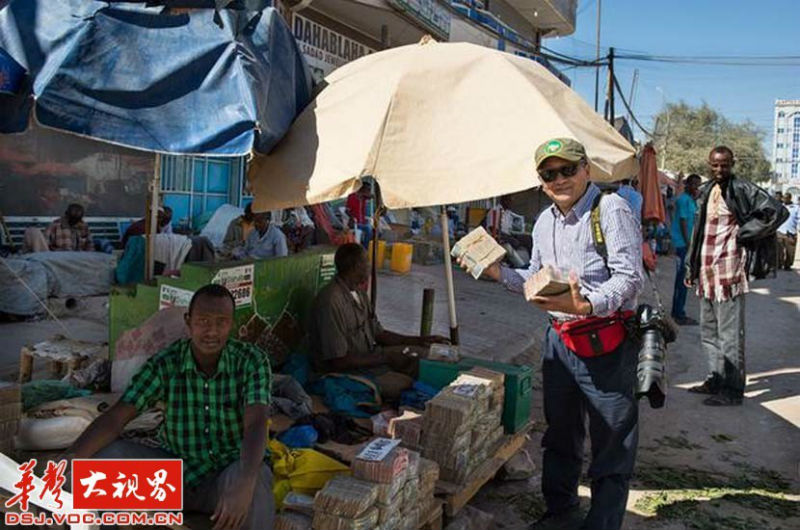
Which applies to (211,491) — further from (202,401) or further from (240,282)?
(240,282)

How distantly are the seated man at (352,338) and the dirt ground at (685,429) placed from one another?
95 cm

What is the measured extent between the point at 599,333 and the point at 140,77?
7.99ft

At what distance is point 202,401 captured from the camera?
278 centimetres

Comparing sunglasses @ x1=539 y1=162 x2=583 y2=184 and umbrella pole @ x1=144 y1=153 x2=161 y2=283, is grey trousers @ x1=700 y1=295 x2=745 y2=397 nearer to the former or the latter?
sunglasses @ x1=539 y1=162 x2=583 y2=184

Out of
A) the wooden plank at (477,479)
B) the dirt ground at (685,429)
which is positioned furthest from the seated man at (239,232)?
the wooden plank at (477,479)

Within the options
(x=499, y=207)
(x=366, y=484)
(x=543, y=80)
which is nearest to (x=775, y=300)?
(x=499, y=207)

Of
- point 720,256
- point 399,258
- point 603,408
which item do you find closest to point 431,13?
point 399,258

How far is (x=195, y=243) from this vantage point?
279 inches

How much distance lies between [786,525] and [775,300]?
9.77 m

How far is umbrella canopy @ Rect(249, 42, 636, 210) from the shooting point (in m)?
3.18

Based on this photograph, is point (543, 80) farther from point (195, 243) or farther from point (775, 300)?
point (775, 300)

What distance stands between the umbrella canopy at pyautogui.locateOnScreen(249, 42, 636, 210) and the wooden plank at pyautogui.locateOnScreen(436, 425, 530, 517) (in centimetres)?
148

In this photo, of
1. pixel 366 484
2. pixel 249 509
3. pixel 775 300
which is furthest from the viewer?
pixel 775 300

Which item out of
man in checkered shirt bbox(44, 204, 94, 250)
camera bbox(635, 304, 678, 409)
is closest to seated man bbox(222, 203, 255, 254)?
man in checkered shirt bbox(44, 204, 94, 250)
